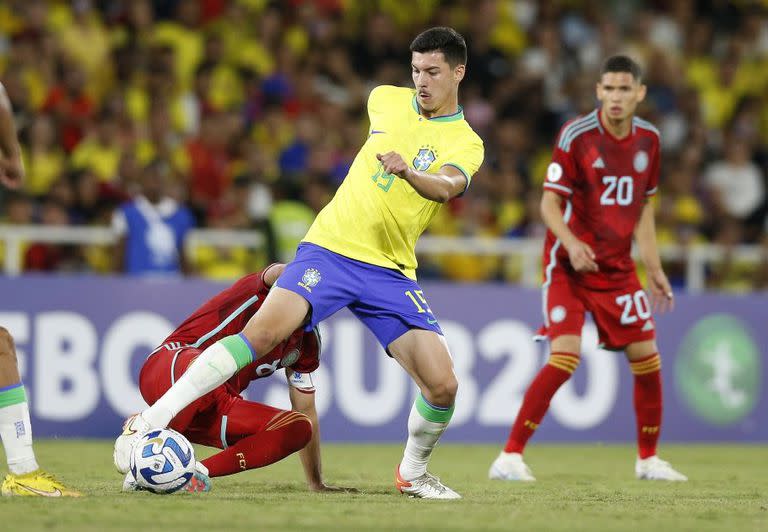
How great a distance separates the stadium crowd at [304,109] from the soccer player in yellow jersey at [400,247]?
16.3ft

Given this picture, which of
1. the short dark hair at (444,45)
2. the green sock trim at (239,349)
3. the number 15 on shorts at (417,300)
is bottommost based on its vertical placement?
the green sock trim at (239,349)

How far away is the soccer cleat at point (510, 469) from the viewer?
326 inches

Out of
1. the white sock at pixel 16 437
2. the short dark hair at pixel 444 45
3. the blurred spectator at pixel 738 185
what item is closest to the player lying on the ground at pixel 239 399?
the white sock at pixel 16 437

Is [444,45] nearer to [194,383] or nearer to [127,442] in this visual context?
[194,383]

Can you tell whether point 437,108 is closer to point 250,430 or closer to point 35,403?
point 250,430

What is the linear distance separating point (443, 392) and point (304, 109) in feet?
26.6

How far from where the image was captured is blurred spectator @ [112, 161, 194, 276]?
1153 cm

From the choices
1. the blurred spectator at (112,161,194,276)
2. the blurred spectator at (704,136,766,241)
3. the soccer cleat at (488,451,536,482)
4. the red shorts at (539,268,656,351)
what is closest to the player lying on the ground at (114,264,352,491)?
the soccer cleat at (488,451,536,482)

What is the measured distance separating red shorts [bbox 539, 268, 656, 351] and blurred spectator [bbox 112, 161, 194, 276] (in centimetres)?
417

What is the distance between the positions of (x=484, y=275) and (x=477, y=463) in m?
3.74

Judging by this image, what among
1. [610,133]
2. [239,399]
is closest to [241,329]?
[239,399]

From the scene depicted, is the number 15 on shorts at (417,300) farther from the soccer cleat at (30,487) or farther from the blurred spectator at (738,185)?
the blurred spectator at (738,185)

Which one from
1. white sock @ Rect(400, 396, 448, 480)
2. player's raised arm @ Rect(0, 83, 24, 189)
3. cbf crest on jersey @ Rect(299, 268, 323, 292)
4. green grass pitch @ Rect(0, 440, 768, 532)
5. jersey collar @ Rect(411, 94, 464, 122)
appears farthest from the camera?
jersey collar @ Rect(411, 94, 464, 122)

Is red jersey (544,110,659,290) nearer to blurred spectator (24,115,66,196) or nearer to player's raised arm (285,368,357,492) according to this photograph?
player's raised arm (285,368,357,492)
